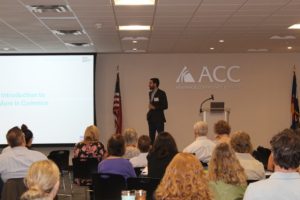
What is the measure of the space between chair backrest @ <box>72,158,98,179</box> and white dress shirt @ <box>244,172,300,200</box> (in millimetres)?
4236

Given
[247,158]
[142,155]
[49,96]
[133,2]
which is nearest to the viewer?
[247,158]

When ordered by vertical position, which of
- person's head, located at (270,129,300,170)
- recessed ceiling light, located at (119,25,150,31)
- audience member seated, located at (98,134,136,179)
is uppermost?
recessed ceiling light, located at (119,25,150,31)

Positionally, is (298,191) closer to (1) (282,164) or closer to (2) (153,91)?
(1) (282,164)

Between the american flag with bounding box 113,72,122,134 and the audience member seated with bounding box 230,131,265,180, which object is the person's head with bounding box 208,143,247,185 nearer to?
the audience member seated with bounding box 230,131,265,180

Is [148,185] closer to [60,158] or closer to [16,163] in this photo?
[16,163]

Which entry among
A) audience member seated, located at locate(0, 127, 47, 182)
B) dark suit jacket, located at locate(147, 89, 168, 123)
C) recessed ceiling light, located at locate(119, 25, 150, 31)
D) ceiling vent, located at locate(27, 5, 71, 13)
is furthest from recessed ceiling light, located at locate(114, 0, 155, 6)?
dark suit jacket, located at locate(147, 89, 168, 123)

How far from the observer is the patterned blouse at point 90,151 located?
7039mm

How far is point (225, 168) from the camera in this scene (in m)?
3.94

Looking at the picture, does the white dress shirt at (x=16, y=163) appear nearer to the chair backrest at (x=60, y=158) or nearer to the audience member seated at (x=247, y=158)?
the audience member seated at (x=247, y=158)

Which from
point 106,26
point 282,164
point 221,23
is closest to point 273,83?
point 221,23

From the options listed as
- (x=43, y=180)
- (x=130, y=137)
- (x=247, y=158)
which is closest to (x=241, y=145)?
(x=247, y=158)

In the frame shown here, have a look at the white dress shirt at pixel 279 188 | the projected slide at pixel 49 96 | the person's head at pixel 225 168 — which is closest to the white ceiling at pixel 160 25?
the projected slide at pixel 49 96

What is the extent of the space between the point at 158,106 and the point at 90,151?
11.5 feet

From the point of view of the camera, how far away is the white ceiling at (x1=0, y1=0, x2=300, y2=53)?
7.09 metres
